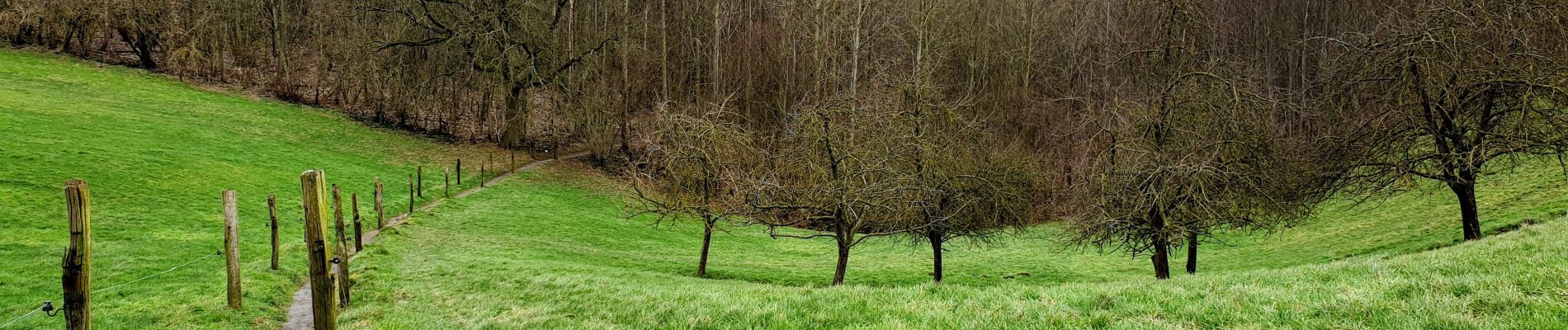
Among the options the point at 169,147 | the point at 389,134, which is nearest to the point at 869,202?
the point at 169,147

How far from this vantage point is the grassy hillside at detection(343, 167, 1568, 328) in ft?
25.1

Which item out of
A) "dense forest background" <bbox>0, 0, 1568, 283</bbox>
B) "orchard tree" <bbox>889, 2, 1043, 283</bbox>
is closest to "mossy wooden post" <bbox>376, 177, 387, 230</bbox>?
"dense forest background" <bbox>0, 0, 1568, 283</bbox>

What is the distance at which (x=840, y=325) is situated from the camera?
9492mm

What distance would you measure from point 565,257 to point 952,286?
19.2 m

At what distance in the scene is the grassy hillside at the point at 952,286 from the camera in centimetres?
765

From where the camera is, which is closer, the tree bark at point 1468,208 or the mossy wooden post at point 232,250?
the mossy wooden post at point 232,250

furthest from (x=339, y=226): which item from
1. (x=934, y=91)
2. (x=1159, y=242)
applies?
(x=1159, y=242)

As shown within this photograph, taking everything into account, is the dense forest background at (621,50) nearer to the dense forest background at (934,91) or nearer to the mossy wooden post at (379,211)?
the dense forest background at (934,91)

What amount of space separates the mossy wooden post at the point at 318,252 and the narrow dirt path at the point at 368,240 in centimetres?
150

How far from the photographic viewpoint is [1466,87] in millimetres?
20172

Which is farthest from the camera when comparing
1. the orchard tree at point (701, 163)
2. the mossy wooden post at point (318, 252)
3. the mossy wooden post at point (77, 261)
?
the orchard tree at point (701, 163)

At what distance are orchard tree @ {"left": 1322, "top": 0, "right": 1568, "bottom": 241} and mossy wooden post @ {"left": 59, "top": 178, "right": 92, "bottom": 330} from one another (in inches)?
1035

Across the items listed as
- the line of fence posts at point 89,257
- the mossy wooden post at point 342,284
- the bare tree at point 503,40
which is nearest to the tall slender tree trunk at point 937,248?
the mossy wooden post at point 342,284

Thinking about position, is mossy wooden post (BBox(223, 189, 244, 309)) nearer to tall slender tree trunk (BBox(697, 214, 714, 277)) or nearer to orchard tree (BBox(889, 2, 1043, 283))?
tall slender tree trunk (BBox(697, 214, 714, 277))
